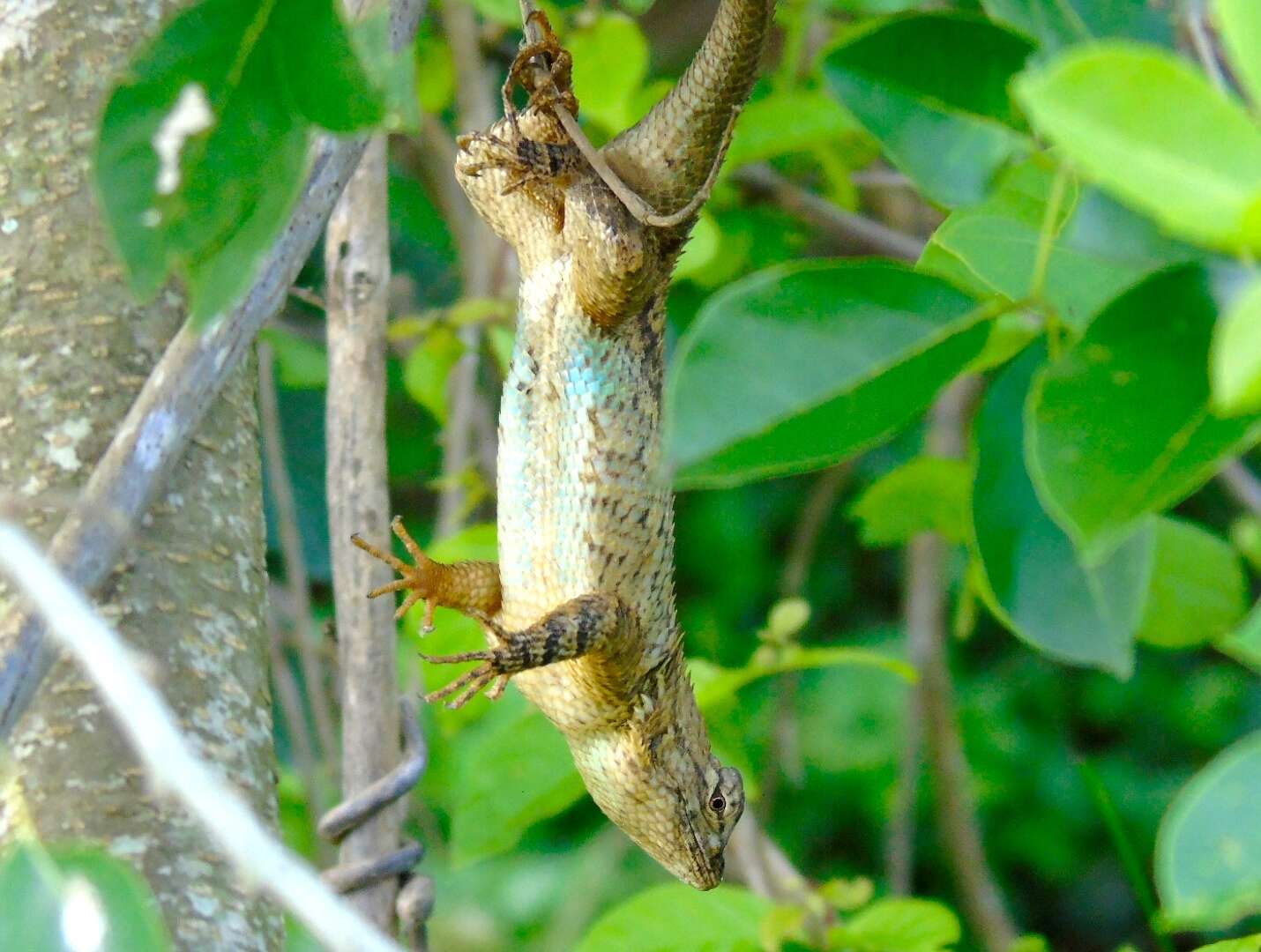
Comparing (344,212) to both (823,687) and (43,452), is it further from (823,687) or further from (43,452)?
(823,687)

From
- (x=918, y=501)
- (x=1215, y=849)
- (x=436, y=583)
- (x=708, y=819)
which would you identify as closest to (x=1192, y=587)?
(x=918, y=501)

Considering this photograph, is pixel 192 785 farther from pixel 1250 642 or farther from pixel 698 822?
pixel 698 822

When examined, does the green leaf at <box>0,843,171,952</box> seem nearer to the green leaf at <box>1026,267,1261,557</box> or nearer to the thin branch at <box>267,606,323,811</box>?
the green leaf at <box>1026,267,1261,557</box>

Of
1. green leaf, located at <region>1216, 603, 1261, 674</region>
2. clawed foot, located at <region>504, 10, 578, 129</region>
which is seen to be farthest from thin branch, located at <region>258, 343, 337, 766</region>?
green leaf, located at <region>1216, 603, 1261, 674</region>

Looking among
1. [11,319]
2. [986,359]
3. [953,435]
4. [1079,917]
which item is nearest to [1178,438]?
[986,359]

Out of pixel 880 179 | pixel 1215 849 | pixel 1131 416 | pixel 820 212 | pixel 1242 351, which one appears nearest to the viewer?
pixel 1242 351

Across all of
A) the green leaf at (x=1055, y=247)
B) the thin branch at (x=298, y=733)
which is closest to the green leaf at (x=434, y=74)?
the thin branch at (x=298, y=733)
